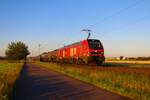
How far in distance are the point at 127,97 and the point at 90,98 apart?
1429mm

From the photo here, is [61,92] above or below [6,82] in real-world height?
below

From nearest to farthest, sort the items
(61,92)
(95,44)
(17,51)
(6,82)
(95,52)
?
1. (61,92)
2. (6,82)
3. (95,52)
4. (95,44)
5. (17,51)

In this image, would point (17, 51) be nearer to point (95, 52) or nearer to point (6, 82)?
point (95, 52)

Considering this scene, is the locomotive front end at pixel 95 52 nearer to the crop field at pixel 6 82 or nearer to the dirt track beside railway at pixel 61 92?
the crop field at pixel 6 82

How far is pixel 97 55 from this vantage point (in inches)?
1362

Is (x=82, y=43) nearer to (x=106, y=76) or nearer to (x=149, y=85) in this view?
(x=106, y=76)

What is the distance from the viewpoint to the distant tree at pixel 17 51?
109562 mm

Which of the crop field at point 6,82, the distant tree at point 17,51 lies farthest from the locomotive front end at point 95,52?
the distant tree at point 17,51

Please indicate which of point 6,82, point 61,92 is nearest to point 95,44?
point 6,82

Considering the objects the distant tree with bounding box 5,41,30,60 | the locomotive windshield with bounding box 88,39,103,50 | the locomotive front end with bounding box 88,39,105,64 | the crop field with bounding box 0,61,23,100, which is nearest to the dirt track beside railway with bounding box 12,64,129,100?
the crop field with bounding box 0,61,23,100

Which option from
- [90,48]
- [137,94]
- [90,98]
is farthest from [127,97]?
[90,48]

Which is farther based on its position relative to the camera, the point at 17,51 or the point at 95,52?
the point at 17,51

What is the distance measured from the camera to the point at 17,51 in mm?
109188

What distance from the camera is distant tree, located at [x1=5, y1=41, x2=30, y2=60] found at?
109562mm
